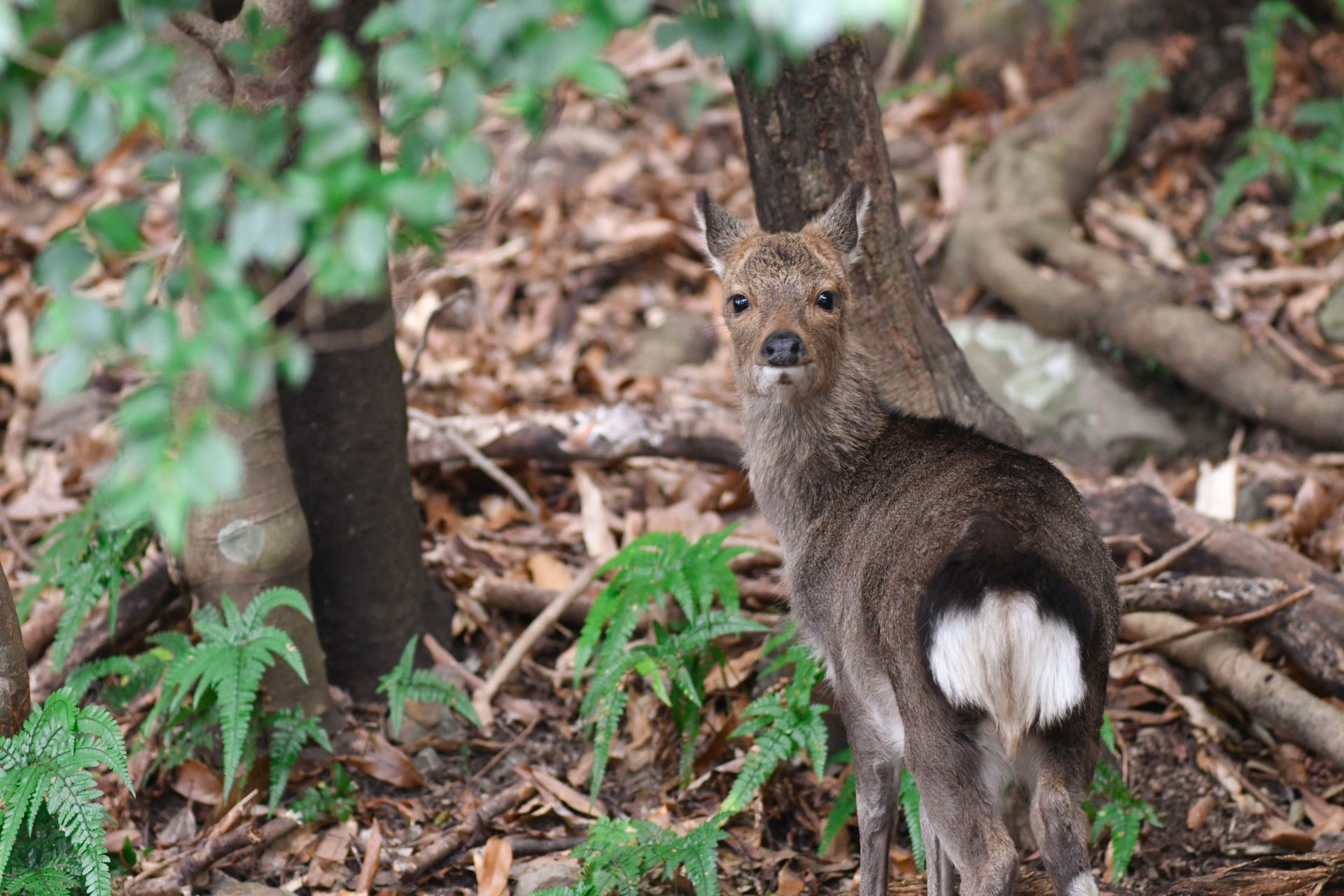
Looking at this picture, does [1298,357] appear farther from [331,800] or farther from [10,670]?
[10,670]

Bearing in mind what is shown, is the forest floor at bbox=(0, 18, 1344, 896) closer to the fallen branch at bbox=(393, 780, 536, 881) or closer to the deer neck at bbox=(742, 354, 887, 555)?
the fallen branch at bbox=(393, 780, 536, 881)

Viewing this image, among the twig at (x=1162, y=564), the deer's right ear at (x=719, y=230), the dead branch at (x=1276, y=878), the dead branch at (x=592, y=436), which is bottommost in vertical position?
the dead branch at (x=1276, y=878)

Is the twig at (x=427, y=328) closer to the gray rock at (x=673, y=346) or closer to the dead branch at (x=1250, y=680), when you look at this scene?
the gray rock at (x=673, y=346)

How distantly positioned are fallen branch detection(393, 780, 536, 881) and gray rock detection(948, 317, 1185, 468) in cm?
345

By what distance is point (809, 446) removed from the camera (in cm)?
412

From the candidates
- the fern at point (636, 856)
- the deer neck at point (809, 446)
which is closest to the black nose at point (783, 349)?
the deer neck at point (809, 446)

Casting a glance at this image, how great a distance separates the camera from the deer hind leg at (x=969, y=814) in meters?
2.97

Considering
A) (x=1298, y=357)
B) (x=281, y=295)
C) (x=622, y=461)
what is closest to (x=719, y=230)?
(x=622, y=461)

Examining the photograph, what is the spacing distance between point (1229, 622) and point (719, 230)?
7.91ft

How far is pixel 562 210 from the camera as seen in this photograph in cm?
859

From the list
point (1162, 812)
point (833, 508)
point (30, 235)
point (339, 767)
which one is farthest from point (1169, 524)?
point (30, 235)

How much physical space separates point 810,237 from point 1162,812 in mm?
2461

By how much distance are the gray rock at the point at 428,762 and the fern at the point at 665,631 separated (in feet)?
2.13

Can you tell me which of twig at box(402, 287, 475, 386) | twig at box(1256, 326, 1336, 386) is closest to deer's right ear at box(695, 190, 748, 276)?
twig at box(402, 287, 475, 386)
